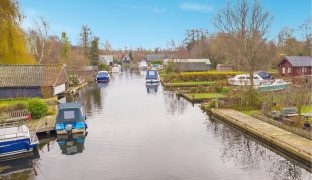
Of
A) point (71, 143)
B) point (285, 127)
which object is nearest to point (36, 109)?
point (71, 143)

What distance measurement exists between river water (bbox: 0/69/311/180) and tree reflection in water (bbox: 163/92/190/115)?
3.58m

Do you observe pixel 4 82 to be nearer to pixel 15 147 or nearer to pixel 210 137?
pixel 15 147

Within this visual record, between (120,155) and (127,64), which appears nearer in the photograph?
(120,155)

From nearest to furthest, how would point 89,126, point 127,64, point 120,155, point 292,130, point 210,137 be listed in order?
point 120,155 < point 292,130 < point 210,137 < point 89,126 < point 127,64

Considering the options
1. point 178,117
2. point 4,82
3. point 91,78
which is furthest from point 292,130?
point 91,78

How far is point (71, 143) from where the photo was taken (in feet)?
74.5

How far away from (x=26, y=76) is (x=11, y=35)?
10.1 metres

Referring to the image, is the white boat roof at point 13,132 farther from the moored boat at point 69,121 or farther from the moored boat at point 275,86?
the moored boat at point 275,86

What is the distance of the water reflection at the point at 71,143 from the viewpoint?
21031 mm

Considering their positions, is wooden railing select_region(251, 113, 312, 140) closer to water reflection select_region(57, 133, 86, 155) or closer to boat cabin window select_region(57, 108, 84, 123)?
water reflection select_region(57, 133, 86, 155)

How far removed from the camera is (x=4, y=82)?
37594 millimetres

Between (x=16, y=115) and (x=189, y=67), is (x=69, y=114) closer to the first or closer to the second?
(x=16, y=115)

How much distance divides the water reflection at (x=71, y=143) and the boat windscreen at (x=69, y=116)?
3.88ft

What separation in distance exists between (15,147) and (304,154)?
656 inches
